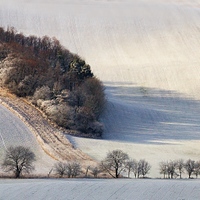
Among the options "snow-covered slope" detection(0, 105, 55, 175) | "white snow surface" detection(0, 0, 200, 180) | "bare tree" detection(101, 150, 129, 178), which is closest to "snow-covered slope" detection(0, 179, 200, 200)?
"bare tree" detection(101, 150, 129, 178)

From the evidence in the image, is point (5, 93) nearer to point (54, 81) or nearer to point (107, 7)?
point (54, 81)

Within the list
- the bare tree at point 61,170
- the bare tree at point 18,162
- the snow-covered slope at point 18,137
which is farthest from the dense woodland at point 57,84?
the bare tree at point 61,170

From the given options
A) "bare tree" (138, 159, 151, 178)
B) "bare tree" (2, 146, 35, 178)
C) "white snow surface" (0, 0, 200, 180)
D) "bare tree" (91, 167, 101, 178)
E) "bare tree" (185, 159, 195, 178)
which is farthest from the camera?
"white snow surface" (0, 0, 200, 180)

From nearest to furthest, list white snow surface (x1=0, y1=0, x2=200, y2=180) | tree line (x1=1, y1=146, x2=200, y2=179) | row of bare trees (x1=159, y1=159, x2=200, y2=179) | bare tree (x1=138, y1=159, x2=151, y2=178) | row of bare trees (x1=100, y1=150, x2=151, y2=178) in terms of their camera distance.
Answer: tree line (x1=1, y1=146, x2=200, y2=179)
row of bare trees (x1=100, y1=150, x2=151, y2=178)
bare tree (x1=138, y1=159, x2=151, y2=178)
row of bare trees (x1=159, y1=159, x2=200, y2=179)
white snow surface (x1=0, y1=0, x2=200, y2=180)

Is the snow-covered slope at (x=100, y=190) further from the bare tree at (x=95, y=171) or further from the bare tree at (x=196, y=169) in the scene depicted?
Result: the bare tree at (x=196, y=169)

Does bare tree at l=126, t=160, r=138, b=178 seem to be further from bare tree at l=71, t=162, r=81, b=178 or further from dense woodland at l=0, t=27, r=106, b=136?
dense woodland at l=0, t=27, r=106, b=136

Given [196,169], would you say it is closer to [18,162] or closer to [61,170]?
[61,170]

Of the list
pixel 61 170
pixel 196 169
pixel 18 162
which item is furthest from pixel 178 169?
pixel 18 162
